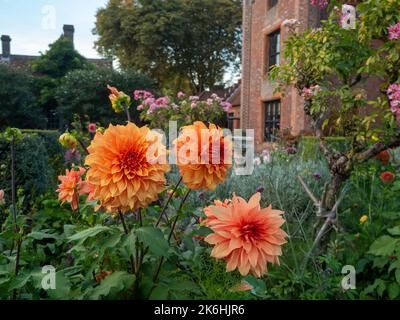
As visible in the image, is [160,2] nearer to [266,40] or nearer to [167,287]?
[266,40]

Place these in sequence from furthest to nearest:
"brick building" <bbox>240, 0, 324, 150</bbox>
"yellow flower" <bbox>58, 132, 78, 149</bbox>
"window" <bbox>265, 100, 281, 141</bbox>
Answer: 1. "window" <bbox>265, 100, 281, 141</bbox>
2. "brick building" <bbox>240, 0, 324, 150</bbox>
3. "yellow flower" <bbox>58, 132, 78, 149</bbox>

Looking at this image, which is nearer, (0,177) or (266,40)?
(0,177)

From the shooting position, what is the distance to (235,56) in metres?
29.2

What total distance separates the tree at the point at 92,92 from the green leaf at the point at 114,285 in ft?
63.4

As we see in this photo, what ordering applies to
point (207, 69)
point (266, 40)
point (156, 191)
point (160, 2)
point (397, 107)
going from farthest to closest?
1. point (207, 69)
2. point (160, 2)
3. point (266, 40)
4. point (397, 107)
5. point (156, 191)

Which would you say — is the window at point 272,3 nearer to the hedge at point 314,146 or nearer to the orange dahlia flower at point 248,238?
the hedge at point 314,146

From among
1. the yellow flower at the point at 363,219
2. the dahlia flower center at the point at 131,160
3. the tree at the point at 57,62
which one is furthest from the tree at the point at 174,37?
the dahlia flower center at the point at 131,160

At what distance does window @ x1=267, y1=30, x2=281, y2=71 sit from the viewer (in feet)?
54.5

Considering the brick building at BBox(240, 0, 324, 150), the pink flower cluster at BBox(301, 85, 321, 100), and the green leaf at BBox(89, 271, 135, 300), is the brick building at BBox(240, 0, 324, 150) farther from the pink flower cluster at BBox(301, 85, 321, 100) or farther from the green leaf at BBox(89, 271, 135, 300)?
the green leaf at BBox(89, 271, 135, 300)

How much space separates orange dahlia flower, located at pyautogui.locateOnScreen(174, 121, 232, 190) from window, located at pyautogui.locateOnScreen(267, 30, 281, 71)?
52.4 feet

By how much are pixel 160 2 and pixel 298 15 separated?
14531mm

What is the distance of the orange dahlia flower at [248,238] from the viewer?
1179mm

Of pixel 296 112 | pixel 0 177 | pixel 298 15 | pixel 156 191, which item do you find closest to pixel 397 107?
pixel 156 191

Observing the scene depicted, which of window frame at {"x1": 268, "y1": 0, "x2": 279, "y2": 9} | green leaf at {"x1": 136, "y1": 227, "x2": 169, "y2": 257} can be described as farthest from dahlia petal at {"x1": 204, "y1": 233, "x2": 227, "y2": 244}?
window frame at {"x1": 268, "y1": 0, "x2": 279, "y2": 9}
